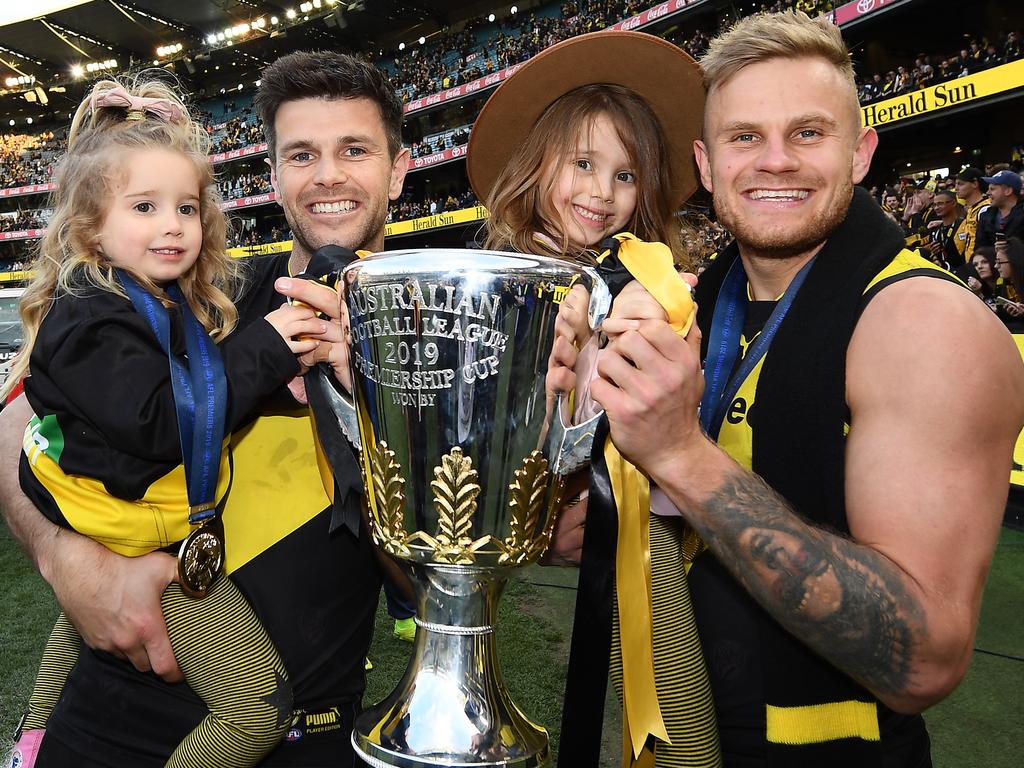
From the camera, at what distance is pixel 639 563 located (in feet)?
3.97

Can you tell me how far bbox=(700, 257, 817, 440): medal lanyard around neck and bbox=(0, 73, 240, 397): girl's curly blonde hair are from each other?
982 millimetres

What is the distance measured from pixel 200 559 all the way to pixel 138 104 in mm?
1048

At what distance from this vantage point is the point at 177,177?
178cm

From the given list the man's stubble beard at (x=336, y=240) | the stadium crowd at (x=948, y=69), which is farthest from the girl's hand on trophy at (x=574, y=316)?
the stadium crowd at (x=948, y=69)

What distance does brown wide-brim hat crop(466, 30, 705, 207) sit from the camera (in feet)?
5.59

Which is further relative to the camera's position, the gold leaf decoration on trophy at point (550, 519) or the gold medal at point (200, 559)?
the gold medal at point (200, 559)

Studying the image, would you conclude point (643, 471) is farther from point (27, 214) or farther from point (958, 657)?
point (27, 214)

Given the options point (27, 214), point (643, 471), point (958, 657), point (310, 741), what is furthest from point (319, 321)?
point (27, 214)

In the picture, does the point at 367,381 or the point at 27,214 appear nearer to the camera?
the point at 367,381

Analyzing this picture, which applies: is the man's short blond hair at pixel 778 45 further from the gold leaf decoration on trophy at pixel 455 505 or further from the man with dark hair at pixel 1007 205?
the man with dark hair at pixel 1007 205

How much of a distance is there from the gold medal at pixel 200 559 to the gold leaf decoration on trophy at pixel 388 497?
1.67ft

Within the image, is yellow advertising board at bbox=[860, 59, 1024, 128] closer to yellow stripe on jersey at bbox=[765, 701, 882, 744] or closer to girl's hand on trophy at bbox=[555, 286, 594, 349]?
yellow stripe on jersey at bbox=[765, 701, 882, 744]

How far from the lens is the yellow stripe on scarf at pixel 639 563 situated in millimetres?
1162

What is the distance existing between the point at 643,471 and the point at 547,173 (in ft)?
2.90
